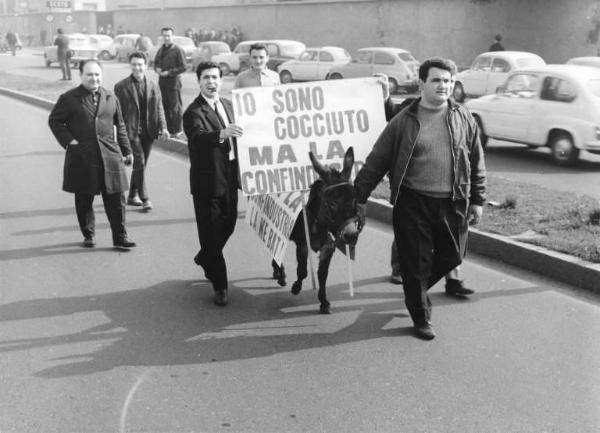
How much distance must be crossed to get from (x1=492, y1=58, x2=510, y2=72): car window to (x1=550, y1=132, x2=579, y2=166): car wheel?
9.18 m

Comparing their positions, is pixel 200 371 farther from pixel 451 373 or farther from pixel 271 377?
pixel 451 373

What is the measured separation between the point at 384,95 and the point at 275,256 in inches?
63.8

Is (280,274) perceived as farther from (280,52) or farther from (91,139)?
(280,52)

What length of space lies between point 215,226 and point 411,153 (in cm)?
170

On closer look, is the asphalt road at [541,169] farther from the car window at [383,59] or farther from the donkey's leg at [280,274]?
the car window at [383,59]

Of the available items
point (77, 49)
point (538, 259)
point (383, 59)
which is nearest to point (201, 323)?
point (538, 259)

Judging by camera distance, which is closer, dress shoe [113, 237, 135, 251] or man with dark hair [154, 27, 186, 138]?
dress shoe [113, 237, 135, 251]

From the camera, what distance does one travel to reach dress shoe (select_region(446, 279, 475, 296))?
6562mm

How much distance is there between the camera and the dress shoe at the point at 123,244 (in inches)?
316

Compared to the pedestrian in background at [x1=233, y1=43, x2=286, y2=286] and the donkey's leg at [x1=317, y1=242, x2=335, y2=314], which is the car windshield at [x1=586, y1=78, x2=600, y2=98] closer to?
the pedestrian in background at [x1=233, y1=43, x2=286, y2=286]

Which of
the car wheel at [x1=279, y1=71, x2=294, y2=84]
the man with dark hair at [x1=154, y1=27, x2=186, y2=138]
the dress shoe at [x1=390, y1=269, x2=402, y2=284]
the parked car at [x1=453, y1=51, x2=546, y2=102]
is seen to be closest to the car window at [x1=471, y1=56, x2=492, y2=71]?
the parked car at [x1=453, y1=51, x2=546, y2=102]

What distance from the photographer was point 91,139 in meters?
7.80

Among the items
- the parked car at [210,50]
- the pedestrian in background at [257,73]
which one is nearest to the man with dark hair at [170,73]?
the pedestrian in background at [257,73]

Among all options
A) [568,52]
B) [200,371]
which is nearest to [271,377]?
[200,371]
